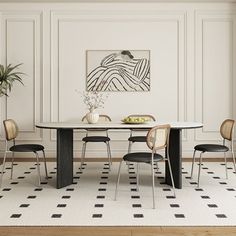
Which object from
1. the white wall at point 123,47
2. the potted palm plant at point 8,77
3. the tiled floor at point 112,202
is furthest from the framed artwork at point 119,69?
the tiled floor at point 112,202

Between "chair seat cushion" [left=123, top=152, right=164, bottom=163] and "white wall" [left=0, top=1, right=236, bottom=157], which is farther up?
"white wall" [left=0, top=1, right=236, bottom=157]

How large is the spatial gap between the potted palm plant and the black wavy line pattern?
122 cm

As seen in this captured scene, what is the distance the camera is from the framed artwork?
282 inches

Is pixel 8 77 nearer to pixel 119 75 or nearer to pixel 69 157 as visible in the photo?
pixel 119 75

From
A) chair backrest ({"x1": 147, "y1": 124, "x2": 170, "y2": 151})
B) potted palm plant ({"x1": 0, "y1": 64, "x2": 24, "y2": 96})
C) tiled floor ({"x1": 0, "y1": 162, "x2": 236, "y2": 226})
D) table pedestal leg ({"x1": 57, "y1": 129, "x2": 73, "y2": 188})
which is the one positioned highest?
potted palm plant ({"x1": 0, "y1": 64, "x2": 24, "y2": 96})

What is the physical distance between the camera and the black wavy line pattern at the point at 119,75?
7156 mm

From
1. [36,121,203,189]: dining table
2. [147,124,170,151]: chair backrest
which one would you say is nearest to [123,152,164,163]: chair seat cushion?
[147,124,170,151]: chair backrest

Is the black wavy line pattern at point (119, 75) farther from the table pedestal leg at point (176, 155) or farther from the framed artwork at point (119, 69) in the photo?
the table pedestal leg at point (176, 155)

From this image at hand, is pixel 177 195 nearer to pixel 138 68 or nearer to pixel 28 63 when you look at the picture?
pixel 138 68

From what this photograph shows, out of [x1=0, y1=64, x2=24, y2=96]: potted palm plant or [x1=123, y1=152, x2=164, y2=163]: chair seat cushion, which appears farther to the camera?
[x1=0, y1=64, x2=24, y2=96]: potted palm plant

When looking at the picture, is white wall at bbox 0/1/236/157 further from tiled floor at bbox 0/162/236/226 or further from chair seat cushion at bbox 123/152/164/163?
chair seat cushion at bbox 123/152/164/163

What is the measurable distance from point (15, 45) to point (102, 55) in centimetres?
151

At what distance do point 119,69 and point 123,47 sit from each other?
385 mm

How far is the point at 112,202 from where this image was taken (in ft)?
14.5
